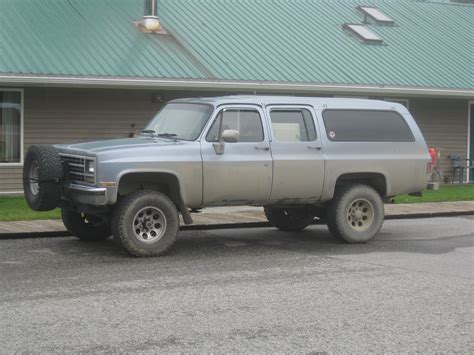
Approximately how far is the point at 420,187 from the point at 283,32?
9982 mm

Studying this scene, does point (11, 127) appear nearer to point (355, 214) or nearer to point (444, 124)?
point (355, 214)

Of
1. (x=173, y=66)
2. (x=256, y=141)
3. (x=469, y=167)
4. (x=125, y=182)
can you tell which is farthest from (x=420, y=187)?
(x=469, y=167)

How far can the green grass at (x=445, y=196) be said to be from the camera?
16.6 metres

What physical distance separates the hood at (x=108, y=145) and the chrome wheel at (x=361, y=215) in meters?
2.94

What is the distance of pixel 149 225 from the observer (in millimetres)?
9242

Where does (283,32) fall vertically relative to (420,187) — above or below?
above

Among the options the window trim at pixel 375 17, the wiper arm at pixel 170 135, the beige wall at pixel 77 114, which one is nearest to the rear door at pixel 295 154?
the wiper arm at pixel 170 135

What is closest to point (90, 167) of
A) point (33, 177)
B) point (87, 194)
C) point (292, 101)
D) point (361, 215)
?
point (87, 194)

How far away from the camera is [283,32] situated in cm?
2012

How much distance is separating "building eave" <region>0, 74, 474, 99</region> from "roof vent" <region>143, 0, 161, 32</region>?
2.24m

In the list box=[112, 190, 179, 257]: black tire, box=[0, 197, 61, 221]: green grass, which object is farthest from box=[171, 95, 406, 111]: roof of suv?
box=[0, 197, 61, 221]: green grass

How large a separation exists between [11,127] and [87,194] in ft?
26.4

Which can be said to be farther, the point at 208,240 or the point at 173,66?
the point at 173,66

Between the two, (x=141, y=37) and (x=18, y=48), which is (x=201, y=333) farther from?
(x=141, y=37)
